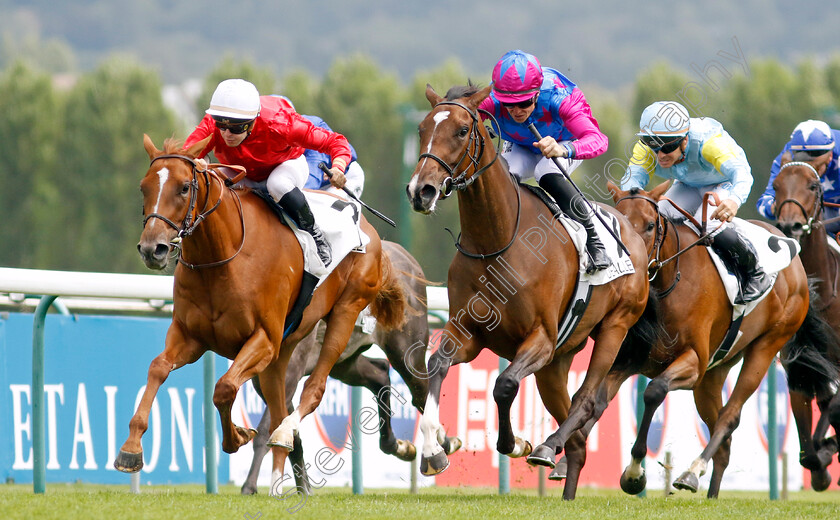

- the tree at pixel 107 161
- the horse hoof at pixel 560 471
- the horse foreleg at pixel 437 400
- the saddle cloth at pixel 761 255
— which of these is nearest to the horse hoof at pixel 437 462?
the horse foreleg at pixel 437 400

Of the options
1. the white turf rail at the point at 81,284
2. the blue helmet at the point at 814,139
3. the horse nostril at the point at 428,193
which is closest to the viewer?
the horse nostril at the point at 428,193

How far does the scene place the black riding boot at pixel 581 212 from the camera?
6.40 m

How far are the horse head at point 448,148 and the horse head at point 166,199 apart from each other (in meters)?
1.04

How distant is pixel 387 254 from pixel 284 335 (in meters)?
1.47

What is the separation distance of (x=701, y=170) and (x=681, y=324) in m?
1.09

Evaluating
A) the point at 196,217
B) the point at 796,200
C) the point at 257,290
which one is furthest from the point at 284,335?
the point at 796,200

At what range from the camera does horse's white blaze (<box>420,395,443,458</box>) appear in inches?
228

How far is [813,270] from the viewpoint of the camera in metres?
8.05

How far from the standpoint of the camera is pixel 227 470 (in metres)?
8.53

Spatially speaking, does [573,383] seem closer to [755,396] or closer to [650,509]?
[755,396]

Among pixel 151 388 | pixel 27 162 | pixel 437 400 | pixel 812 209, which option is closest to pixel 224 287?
pixel 151 388

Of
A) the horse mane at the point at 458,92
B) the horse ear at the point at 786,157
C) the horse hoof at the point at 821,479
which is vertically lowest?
the horse hoof at the point at 821,479

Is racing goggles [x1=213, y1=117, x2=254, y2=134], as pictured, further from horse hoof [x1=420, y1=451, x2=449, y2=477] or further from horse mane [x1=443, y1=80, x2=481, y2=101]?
horse hoof [x1=420, y1=451, x2=449, y2=477]

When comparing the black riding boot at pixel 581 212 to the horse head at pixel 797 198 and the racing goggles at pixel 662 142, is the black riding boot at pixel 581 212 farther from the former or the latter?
the horse head at pixel 797 198
